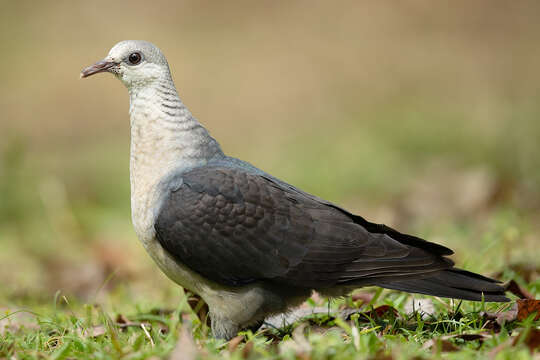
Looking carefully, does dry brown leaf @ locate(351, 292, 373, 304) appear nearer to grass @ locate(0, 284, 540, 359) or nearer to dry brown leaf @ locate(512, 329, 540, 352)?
grass @ locate(0, 284, 540, 359)

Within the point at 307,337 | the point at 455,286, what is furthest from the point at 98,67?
the point at 455,286

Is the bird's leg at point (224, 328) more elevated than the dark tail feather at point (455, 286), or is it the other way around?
the dark tail feather at point (455, 286)

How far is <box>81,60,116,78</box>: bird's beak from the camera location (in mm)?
3803

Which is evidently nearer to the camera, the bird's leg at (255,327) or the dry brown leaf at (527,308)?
the dry brown leaf at (527,308)

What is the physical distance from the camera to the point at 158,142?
370 cm

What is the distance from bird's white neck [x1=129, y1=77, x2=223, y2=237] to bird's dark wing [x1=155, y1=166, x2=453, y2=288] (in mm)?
199

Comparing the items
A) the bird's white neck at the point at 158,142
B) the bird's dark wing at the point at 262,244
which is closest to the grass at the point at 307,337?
the bird's dark wing at the point at 262,244

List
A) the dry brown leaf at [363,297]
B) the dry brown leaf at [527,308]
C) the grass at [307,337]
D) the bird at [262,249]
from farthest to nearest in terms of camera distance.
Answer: the dry brown leaf at [363,297] → the bird at [262,249] → the dry brown leaf at [527,308] → the grass at [307,337]

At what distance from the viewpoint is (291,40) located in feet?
48.6

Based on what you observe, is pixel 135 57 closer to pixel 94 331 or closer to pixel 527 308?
pixel 94 331

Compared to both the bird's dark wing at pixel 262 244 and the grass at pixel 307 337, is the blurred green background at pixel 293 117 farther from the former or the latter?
the bird's dark wing at pixel 262 244

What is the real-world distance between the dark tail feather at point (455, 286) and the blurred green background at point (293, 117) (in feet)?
2.67

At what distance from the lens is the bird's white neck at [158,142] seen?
362 cm

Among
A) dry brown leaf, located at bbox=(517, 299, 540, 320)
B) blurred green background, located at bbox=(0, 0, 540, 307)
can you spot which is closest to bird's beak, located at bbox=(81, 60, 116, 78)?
blurred green background, located at bbox=(0, 0, 540, 307)
